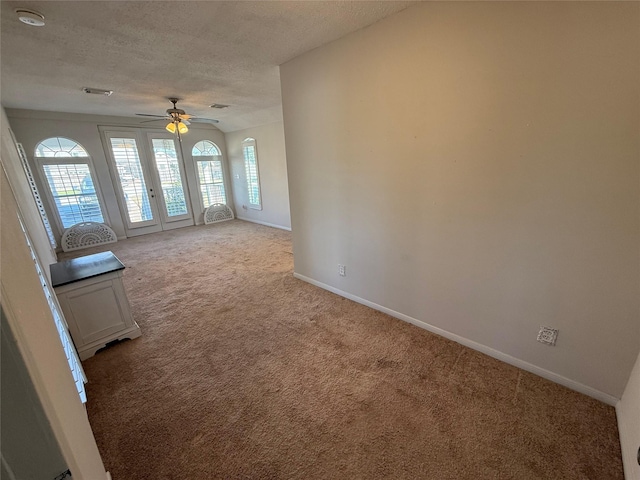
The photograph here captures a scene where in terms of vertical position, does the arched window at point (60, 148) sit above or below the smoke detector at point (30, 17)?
below

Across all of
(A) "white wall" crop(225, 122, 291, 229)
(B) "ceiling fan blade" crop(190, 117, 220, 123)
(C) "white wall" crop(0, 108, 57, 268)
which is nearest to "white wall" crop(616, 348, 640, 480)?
(C) "white wall" crop(0, 108, 57, 268)

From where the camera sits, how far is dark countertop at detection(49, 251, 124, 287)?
2025 millimetres

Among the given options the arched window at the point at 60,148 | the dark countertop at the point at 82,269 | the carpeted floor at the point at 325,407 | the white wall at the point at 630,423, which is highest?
the arched window at the point at 60,148

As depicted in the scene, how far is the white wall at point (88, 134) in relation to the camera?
174 inches

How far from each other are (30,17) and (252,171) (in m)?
4.64

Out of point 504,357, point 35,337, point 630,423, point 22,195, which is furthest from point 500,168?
point 22,195

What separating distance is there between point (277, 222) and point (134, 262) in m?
2.88

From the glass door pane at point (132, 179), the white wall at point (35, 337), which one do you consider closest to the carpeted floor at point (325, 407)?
the white wall at point (35, 337)

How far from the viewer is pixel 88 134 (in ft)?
16.4

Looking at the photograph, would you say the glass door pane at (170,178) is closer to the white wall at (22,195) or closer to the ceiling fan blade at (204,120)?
the ceiling fan blade at (204,120)

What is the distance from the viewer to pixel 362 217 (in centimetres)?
254

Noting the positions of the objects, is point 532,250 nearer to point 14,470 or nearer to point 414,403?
point 414,403

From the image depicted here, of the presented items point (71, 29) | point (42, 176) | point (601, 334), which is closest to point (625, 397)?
point (601, 334)

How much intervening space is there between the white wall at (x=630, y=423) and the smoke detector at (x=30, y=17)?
13.5 feet
